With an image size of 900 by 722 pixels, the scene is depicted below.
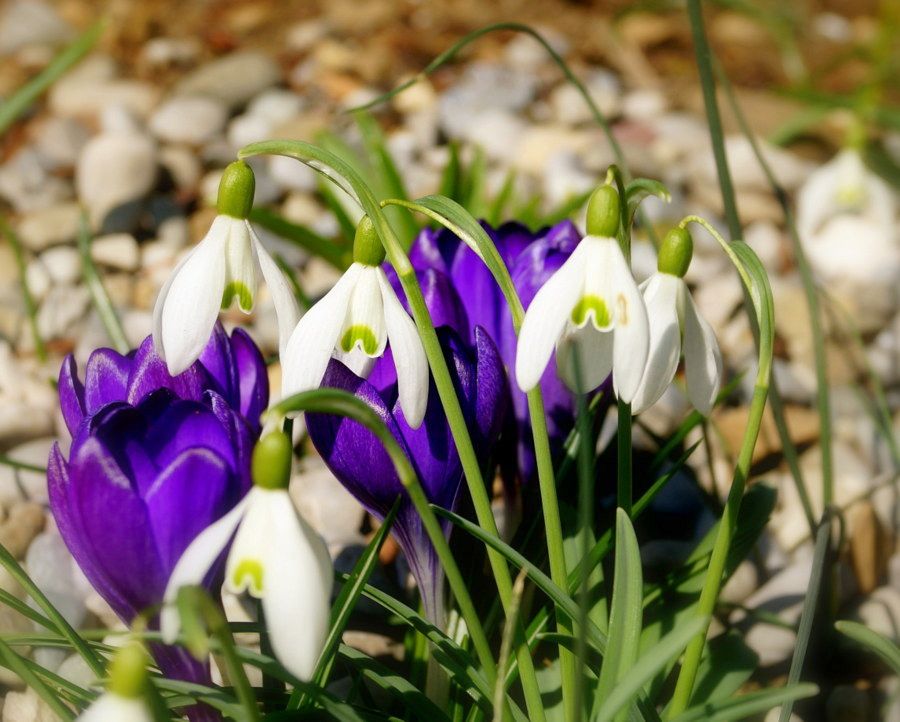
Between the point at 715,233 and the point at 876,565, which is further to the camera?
the point at 876,565

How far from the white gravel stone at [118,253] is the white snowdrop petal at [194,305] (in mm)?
1381

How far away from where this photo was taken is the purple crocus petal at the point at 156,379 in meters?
0.90

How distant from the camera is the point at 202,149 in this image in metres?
2.52

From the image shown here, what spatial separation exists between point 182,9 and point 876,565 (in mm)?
2573

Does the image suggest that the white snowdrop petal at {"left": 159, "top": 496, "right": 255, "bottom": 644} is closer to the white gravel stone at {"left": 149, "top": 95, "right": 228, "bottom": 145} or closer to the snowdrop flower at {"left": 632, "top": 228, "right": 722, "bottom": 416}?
the snowdrop flower at {"left": 632, "top": 228, "right": 722, "bottom": 416}

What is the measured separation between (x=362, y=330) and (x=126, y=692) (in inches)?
12.7

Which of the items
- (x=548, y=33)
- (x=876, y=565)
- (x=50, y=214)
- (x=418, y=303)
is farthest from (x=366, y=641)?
(x=548, y=33)

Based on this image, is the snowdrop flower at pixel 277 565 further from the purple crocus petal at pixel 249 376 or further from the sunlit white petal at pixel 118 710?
the purple crocus petal at pixel 249 376

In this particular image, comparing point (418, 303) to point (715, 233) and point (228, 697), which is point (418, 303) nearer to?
point (715, 233)

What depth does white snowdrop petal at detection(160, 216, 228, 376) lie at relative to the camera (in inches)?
30.7

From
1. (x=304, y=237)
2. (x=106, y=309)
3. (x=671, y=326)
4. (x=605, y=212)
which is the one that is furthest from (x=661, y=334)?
(x=304, y=237)

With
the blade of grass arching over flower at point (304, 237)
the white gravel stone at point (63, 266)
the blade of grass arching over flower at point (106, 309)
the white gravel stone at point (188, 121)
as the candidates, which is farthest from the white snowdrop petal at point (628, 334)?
the white gravel stone at point (188, 121)

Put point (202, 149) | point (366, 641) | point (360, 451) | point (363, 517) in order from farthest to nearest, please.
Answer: point (202, 149) → point (363, 517) → point (366, 641) → point (360, 451)

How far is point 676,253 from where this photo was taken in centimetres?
79
